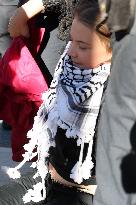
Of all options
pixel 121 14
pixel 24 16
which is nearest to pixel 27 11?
pixel 24 16

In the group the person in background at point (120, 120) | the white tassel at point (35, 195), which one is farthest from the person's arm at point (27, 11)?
the person in background at point (120, 120)

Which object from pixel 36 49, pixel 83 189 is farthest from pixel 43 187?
pixel 36 49

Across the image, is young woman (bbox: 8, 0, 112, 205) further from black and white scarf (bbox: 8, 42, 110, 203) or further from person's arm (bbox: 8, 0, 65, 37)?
person's arm (bbox: 8, 0, 65, 37)

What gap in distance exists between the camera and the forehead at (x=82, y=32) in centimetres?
185

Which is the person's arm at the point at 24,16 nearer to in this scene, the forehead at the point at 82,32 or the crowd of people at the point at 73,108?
the crowd of people at the point at 73,108

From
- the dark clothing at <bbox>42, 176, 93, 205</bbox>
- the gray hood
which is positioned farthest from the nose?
the gray hood

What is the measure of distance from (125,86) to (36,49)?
119 centimetres

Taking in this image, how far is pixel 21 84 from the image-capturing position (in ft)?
7.55

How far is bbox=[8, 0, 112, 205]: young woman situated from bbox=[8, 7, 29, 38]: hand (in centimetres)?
27

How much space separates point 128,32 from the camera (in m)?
1.21

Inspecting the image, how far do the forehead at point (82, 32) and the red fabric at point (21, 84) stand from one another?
43cm

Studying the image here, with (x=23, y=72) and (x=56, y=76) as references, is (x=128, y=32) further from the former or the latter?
(x=23, y=72)

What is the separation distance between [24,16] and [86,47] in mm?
457

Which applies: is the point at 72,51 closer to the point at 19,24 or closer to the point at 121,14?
the point at 19,24
